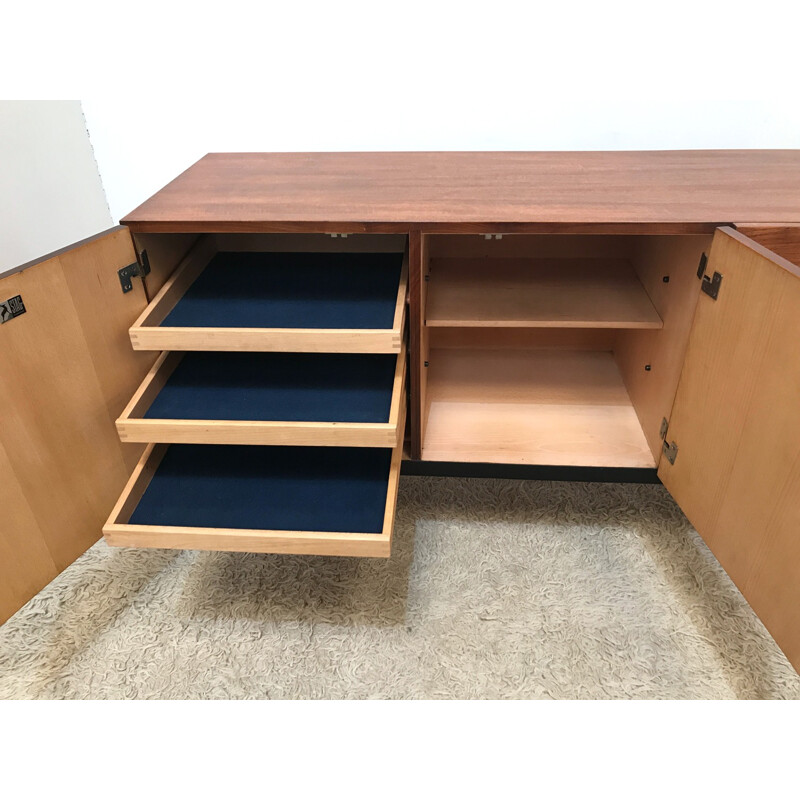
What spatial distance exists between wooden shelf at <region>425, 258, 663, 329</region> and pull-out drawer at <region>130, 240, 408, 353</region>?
4.2 inches

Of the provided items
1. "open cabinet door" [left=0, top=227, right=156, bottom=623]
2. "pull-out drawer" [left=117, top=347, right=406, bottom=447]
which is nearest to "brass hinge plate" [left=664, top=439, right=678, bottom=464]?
"pull-out drawer" [left=117, top=347, right=406, bottom=447]

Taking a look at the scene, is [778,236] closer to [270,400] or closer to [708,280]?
[708,280]

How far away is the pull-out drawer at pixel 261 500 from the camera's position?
0.79 metres

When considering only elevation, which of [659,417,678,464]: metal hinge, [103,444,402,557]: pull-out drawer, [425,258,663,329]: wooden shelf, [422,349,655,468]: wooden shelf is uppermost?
[425,258,663,329]: wooden shelf

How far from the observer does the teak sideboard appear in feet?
2.32

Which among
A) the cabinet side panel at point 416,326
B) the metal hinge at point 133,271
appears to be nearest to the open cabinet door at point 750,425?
the cabinet side panel at point 416,326

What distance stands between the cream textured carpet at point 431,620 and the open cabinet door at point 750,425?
239 mm

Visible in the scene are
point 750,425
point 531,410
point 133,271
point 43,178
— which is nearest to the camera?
point 750,425

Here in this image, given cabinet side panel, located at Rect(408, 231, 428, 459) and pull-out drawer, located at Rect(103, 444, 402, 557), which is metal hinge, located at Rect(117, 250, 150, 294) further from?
cabinet side panel, located at Rect(408, 231, 428, 459)

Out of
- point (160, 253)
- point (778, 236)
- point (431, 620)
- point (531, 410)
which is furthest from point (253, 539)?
point (778, 236)

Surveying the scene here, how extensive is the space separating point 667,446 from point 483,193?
0.50 m

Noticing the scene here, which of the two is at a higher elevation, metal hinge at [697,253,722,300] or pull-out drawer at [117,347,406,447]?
metal hinge at [697,253,722,300]

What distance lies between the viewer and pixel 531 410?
1.15 m

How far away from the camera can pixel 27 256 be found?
1396mm
